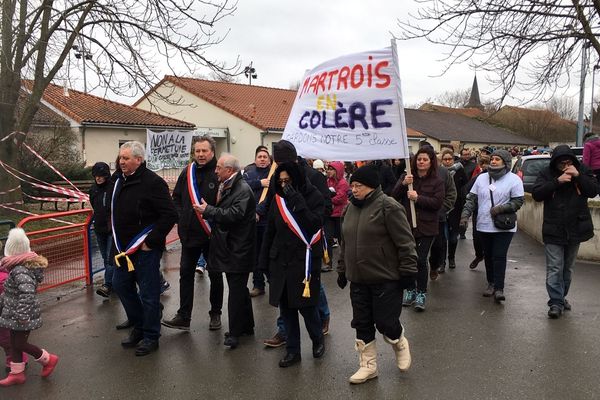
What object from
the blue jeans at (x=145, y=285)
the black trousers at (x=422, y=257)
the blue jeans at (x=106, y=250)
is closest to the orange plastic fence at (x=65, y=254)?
the blue jeans at (x=106, y=250)

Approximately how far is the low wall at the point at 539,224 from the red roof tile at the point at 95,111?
556 inches

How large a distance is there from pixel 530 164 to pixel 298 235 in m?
10.1

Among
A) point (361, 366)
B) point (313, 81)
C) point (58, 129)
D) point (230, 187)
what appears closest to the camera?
point (361, 366)

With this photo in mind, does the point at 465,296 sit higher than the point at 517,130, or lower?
lower

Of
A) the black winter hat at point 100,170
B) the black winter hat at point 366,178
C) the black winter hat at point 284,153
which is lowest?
the black winter hat at point 366,178

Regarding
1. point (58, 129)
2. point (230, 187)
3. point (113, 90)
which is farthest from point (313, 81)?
point (58, 129)

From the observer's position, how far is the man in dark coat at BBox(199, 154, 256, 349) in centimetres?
473

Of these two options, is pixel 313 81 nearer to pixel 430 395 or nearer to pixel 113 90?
pixel 430 395

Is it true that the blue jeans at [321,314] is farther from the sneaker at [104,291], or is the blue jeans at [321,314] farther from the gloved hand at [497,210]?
Result: the sneaker at [104,291]

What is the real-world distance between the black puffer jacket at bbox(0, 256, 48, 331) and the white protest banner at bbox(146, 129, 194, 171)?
1011cm

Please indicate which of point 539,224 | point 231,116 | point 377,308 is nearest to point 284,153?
point 377,308

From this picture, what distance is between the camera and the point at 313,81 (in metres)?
5.49

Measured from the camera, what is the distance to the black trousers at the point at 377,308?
3914 millimetres

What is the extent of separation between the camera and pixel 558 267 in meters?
5.37
